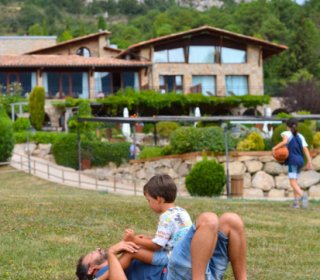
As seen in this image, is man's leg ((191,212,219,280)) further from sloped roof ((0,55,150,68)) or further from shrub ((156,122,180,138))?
sloped roof ((0,55,150,68))

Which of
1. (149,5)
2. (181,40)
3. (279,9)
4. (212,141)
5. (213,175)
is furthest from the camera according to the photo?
(149,5)

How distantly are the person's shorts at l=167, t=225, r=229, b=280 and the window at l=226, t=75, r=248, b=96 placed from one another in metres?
42.5

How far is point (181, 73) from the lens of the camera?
48.3 meters

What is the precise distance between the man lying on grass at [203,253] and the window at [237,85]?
4234 centimetres

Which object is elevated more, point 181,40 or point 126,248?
point 181,40

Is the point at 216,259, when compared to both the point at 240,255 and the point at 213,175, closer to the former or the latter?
the point at 240,255

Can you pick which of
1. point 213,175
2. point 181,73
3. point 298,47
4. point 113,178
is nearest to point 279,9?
point 298,47

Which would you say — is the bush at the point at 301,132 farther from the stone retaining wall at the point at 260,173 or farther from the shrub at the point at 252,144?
the stone retaining wall at the point at 260,173

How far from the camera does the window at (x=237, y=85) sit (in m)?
48.9

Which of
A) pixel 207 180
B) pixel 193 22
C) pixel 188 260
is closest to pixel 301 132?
pixel 207 180

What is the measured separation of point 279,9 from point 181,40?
43.5 meters

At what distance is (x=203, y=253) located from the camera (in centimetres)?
605

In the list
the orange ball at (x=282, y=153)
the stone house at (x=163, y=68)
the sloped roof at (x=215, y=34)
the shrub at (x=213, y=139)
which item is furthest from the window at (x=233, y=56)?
the orange ball at (x=282, y=153)

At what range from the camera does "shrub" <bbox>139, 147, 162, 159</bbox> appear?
27188 mm
